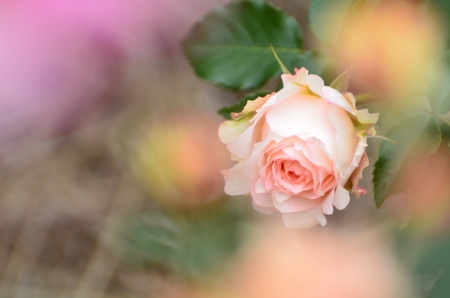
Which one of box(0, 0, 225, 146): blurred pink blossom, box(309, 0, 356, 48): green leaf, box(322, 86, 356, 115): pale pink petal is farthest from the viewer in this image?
box(0, 0, 225, 146): blurred pink blossom

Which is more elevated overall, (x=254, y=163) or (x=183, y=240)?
(x=254, y=163)

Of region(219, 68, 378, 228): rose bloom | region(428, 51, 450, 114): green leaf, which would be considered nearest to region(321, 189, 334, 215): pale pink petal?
region(219, 68, 378, 228): rose bloom

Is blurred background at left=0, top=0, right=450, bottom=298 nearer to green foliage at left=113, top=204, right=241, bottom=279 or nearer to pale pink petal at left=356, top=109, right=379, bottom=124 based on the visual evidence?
green foliage at left=113, top=204, right=241, bottom=279

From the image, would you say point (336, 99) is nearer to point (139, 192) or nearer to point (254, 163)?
point (254, 163)

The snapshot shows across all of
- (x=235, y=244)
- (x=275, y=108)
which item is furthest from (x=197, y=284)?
(x=275, y=108)

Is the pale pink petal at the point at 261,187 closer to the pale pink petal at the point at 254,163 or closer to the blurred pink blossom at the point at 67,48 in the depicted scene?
the pale pink petal at the point at 254,163

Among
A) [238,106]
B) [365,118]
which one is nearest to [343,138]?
[365,118]
